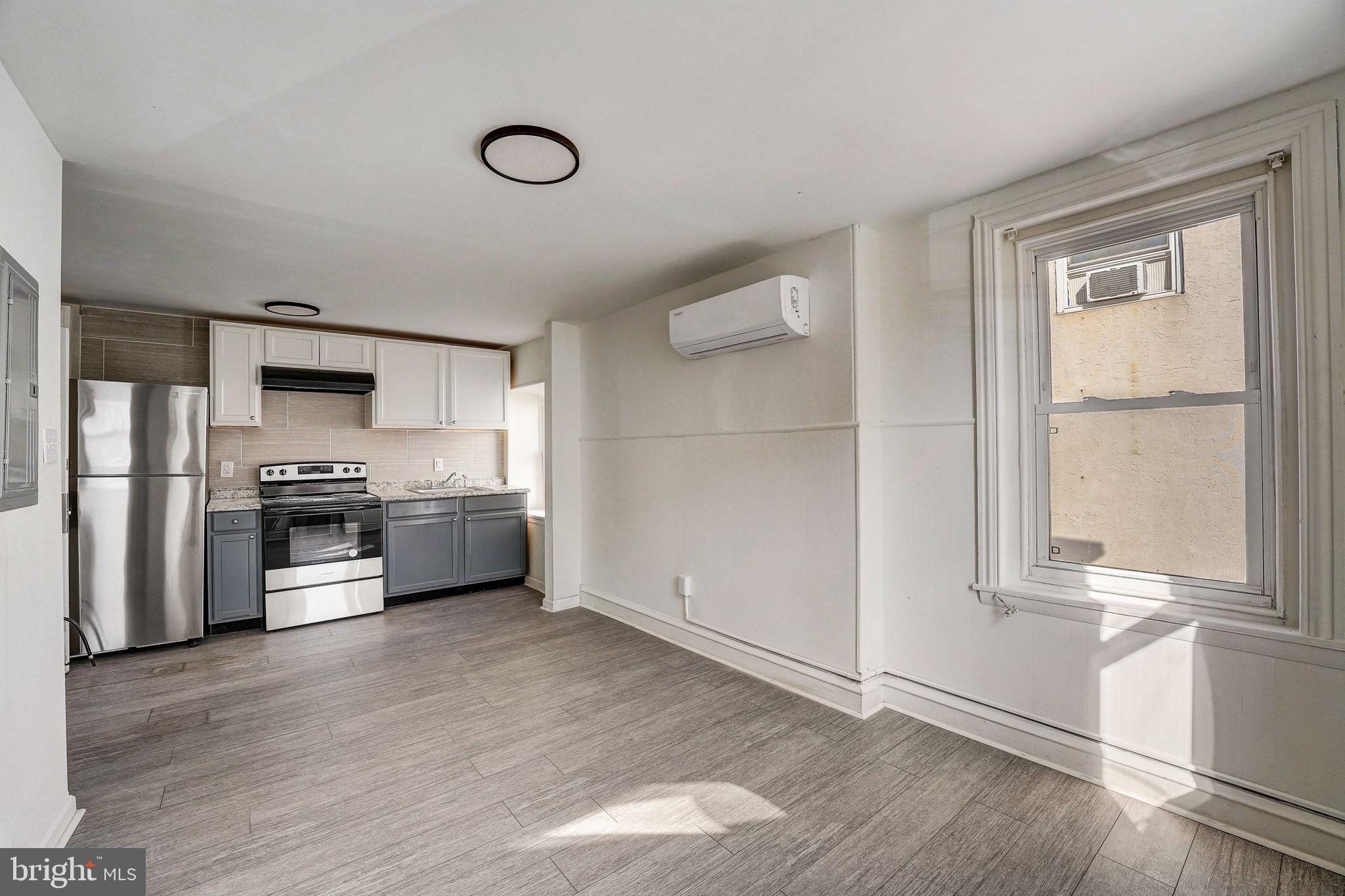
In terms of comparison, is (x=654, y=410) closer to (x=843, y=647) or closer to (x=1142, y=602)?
(x=843, y=647)

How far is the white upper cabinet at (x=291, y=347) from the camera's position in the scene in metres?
4.51

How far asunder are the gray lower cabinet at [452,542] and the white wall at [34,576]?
2.81 m

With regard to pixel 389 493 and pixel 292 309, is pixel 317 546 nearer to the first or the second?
pixel 389 493

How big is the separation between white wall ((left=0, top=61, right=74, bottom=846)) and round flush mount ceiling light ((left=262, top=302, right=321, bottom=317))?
214 centimetres

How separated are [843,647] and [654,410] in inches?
78.0

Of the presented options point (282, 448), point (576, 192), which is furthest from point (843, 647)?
point (282, 448)

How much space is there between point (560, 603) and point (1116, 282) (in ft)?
13.4

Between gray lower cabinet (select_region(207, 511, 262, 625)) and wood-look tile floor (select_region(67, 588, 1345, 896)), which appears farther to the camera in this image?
gray lower cabinet (select_region(207, 511, 262, 625))

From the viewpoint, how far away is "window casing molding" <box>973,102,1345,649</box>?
5.63 ft

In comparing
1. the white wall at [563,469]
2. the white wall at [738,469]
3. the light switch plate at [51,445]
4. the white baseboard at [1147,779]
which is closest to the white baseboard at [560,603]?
the white wall at [563,469]

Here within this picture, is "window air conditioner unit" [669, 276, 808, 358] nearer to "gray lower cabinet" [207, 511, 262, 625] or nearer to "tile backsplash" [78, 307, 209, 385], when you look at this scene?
"gray lower cabinet" [207, 511, 262, 625]

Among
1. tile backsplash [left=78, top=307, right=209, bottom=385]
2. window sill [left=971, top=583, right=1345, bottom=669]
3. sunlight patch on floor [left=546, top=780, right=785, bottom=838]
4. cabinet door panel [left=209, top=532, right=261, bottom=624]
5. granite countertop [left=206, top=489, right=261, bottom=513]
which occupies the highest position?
tile backsplash [left=78, top=307, right=209, bottom=385]

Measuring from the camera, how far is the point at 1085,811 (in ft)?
6.53

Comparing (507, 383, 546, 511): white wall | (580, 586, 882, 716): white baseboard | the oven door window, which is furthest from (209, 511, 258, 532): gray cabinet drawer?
(580, 586, 882, 716): white baseboard
